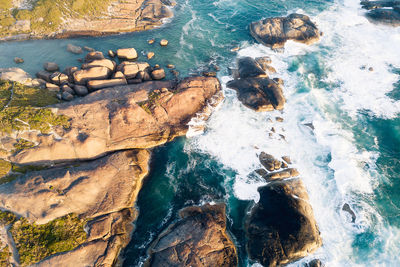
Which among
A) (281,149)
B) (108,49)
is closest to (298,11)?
(281,149)

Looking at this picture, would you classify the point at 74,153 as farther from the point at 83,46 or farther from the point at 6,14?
the point at 6,14

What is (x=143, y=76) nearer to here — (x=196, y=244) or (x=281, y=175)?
(x=281, y=175)

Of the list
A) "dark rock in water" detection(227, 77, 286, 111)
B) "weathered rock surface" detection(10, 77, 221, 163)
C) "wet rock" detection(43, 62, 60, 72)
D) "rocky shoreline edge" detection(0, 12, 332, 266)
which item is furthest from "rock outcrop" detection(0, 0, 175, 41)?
"dark rock in water" detection(227, 77, 286, 111)

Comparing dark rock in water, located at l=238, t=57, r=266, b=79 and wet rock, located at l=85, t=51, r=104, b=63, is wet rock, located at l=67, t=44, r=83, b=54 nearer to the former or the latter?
wet rock, located at l=85, t=51, r=104, b=63

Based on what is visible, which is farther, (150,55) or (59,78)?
(150,55)

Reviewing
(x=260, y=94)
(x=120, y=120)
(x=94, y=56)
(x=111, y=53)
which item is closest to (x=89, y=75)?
(x=94, y=56)

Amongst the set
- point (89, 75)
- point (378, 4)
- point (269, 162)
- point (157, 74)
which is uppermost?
point (378, 4)
